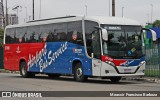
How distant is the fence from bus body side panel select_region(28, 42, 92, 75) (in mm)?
4582

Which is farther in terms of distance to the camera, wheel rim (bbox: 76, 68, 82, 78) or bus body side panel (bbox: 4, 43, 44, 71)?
bus body side panel (bbox: 4, 43, 44, 71)

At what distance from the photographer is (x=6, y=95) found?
16.7 meters

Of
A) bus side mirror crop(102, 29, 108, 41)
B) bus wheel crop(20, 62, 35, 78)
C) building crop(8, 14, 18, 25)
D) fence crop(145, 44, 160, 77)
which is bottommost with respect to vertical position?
bus wheel crop(20, 62, 35, 78)

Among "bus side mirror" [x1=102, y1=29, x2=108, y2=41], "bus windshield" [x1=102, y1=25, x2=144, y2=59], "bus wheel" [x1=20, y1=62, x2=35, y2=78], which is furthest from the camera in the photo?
"bus wheel" [x1=20, y1=62, x2=35, y2=78]

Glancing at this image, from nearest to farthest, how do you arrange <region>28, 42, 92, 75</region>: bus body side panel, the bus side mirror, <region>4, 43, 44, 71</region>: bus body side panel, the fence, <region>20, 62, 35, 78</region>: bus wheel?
the bus side mirror < <region>28, 42, 92, 75</region>: bus body side panel < the fence < <region>4, 43, 44, 71</region>: bus body side panel < <region>20, 62, 35, 78</region>: bus wheel

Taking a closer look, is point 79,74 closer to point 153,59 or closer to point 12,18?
point 153,59

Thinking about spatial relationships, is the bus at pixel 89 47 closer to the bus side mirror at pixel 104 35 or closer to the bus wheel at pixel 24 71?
the bus side mirror at pixel 104 35

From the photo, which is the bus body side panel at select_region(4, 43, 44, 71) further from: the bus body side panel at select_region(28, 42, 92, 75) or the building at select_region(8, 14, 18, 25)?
the building at select_region(8, 14, 18, 25)

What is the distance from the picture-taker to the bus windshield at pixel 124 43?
904 inches

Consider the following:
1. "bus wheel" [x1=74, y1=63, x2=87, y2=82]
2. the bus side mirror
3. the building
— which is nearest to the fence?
"bus wheel" [x1=74, y1=63, x2=87, y2=82]

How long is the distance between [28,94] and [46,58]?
36.4 ft

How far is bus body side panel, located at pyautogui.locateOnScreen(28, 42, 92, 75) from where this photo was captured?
2429cm

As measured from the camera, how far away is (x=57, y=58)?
26672 millimetres

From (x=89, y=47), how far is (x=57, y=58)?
11.3 feet
